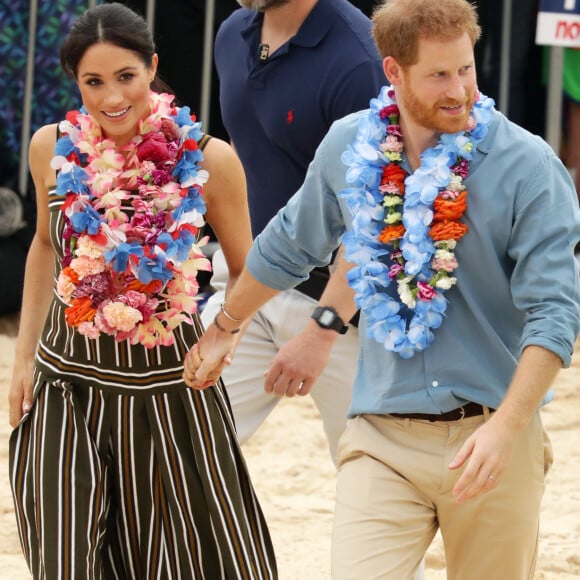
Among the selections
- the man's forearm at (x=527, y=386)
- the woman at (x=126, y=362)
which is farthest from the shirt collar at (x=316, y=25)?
the man's forearm at (x=527, y=386)

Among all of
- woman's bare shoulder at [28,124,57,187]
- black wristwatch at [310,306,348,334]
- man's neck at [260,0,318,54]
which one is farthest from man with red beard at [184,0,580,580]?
man's neck at [260,0,318,54]

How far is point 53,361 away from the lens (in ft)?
11.9

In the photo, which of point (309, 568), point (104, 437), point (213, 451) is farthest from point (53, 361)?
point (309, 568)

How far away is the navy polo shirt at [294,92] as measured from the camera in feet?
13.2

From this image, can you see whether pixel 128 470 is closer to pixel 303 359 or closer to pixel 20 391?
pixel 20 391

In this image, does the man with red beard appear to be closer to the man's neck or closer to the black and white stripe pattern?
the black and white stripe pattern

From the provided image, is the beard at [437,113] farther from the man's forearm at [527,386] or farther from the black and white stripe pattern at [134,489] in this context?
the black and white stripe pattern at [134,489]

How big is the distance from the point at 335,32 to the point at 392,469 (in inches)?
60.4

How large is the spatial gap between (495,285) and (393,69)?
0.52 metres

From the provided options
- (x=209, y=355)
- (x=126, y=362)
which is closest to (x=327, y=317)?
(x=209, y=355)

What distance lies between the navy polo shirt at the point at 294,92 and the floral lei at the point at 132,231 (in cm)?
49

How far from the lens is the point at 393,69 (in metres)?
3.03

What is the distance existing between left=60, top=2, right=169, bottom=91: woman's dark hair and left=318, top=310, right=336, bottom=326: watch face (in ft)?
2.70

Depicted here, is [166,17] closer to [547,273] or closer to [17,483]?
[17,483]
